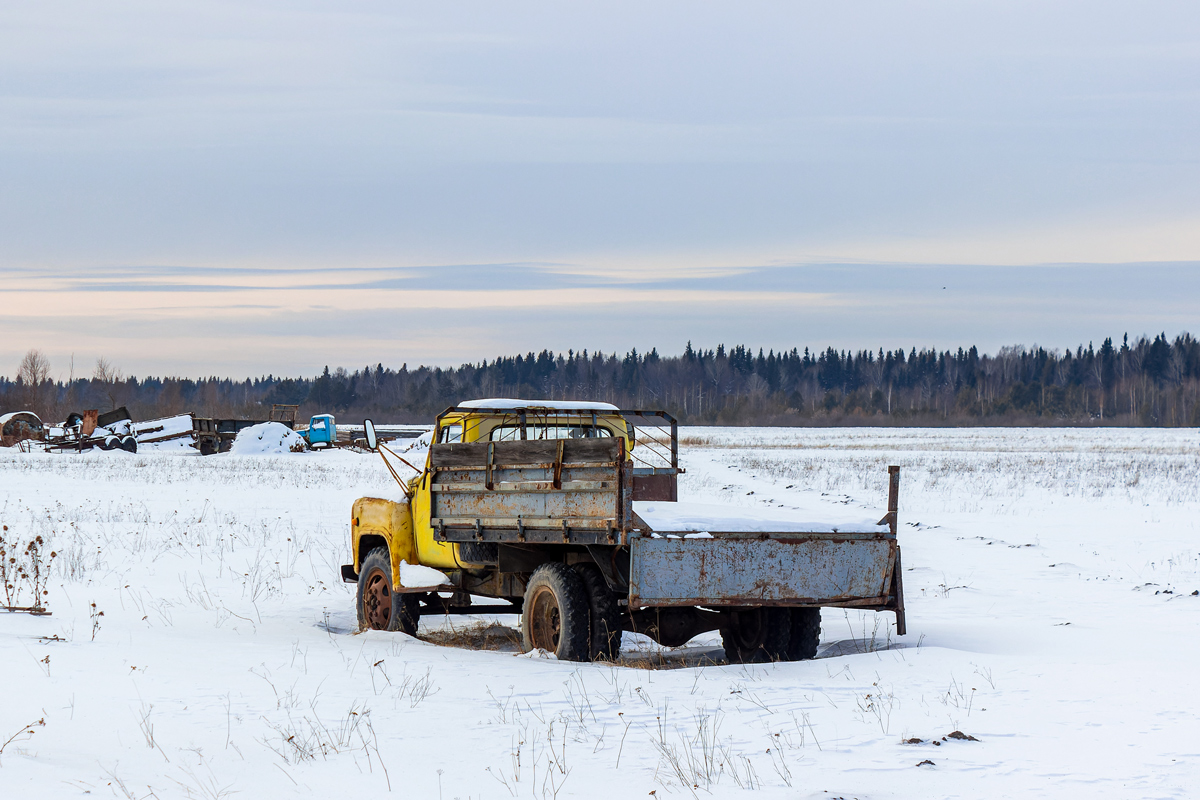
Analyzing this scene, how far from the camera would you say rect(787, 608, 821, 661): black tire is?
30.2 ft

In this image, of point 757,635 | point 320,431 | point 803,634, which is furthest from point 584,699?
point 320,431

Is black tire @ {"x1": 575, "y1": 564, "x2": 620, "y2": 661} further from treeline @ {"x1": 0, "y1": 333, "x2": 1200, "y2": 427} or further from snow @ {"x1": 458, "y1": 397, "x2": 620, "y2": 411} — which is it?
treeline @ {"x1": 0, "y1": 333, "x2": 1200, "y2": 427}

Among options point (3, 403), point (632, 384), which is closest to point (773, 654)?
point (3, 403)

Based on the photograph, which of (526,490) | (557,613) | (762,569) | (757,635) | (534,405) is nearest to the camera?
(762,569)

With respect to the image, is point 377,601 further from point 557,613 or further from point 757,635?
point 757,635

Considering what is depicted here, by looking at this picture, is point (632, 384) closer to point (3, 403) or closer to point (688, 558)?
point (3, 403)

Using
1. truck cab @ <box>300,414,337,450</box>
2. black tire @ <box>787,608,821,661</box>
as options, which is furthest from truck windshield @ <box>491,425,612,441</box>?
truck cab @ <box>300,414,337,450</box>

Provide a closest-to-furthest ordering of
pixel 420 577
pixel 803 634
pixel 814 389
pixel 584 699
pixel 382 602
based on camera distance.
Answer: pixel 584 699 < pixel 803 634 < pixel 420 577 < pixel 382 602 < pixel 814 389

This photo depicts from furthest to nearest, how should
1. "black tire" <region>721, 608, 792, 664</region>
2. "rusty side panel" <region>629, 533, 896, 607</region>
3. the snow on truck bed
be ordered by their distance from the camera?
"black tire" <region>721, 608, 792, 664</region> → the snow on truck bed → "rusty side panel" <region>629, 533, 896, 607</region>

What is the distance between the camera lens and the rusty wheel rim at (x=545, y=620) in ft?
29.1

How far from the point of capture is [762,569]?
8.28 m

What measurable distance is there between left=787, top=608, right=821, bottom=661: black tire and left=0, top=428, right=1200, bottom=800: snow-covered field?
1.04 feet

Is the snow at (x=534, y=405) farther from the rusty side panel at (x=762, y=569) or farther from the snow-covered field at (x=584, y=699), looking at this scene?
the rusty side panel at (x=762, y=569)

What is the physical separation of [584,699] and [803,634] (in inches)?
103
